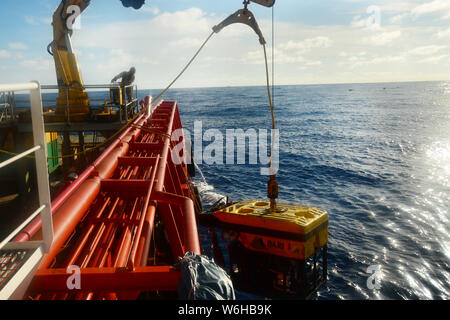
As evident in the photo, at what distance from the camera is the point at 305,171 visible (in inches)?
1196

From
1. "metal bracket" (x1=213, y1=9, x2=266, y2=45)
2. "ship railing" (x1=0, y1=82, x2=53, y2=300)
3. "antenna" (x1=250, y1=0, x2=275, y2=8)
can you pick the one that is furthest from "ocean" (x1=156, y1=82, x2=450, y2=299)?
"ship railing" (x1=0, y1=82, x2=53, y2=300)

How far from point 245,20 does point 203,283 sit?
24.7 ft

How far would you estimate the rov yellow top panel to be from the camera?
7.83 meters

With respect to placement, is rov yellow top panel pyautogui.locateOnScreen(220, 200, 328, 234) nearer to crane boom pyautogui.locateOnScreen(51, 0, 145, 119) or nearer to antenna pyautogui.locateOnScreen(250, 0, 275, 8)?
antenna pyautogui.locateOnScreen(250, 0, 275, 8)

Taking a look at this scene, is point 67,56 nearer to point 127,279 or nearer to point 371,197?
point 127,279

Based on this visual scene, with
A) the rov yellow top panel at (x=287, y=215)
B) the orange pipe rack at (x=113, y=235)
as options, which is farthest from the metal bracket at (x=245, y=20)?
the rov yellow top panel at (x=287, y=215)

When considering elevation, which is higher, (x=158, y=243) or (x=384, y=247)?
(x=158, y=243)

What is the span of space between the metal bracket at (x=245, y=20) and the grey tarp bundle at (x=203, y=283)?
7027 mm

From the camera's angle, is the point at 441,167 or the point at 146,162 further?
the point at 441,167

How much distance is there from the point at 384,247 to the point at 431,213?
6421mm
